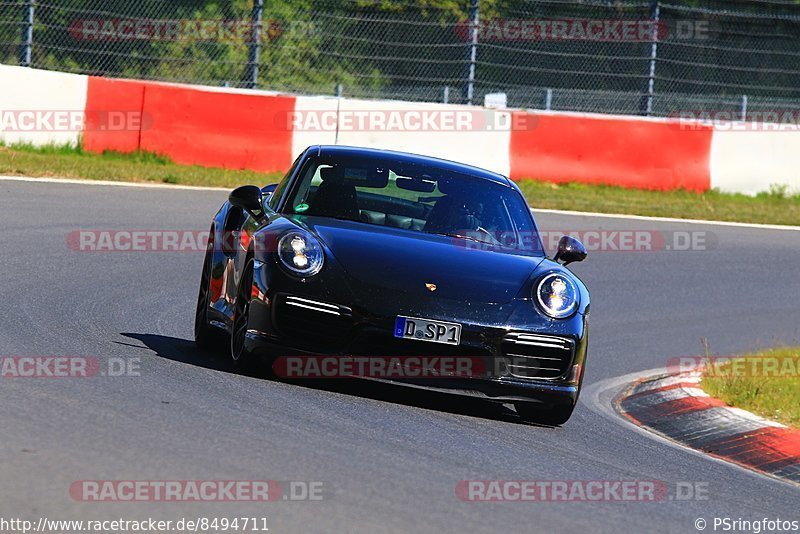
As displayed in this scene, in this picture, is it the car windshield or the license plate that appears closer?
the license plate

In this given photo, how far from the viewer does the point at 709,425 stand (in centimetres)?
801

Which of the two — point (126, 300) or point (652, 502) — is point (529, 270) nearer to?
point (652, 502)

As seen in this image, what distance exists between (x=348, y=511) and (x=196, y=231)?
29.3 feet

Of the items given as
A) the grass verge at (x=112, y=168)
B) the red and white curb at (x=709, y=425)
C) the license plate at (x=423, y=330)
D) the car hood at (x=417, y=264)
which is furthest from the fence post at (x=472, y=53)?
the license plate at (x=423, y=330)

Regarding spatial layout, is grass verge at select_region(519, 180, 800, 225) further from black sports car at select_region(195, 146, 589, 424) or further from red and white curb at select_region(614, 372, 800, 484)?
black sports car at select_region(195, 146, 589, 424)

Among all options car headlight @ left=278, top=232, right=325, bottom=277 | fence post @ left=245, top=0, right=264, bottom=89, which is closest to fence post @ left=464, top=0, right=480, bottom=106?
fence post @ left=245, top=0, right=264, bottom=89

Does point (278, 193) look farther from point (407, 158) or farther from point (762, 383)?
point (762, 383)

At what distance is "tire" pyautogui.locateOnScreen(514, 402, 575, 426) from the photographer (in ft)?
23.6

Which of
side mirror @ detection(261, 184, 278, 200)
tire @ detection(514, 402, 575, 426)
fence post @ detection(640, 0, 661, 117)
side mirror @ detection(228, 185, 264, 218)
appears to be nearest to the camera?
tire @ detection(514, 402, 575, 426)

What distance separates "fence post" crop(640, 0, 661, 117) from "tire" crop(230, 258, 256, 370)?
12676mm

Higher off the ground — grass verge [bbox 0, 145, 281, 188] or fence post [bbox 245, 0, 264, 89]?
fence post [bbox 245, 0, 264, 89]

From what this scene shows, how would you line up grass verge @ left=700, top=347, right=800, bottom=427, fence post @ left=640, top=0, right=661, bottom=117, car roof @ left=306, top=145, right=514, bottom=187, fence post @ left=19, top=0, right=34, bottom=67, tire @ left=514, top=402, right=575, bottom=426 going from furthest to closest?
1. fence post @ left=640, top=0, right=661, bottom=117
2. fence post @ left=19, top=0, right=34, bottom=67
3. grass verge @ left=700, top=347, right=800, bottom=427
4. car roof @ left=306, top=145, right=514, bottom=187
5. tire @ left=514, top=402, right=575, bottom=426

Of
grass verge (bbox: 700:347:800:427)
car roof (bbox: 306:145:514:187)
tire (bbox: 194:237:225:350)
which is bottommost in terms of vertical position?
grass verge (bbox: 700:347:800:427)

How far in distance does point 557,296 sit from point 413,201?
1.25 m
